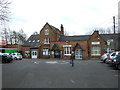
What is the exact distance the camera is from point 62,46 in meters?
44.2

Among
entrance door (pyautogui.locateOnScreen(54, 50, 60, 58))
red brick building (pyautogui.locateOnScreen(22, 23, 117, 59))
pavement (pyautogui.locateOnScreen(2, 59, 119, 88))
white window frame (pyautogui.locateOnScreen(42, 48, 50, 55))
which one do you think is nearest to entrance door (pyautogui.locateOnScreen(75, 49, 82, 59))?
red brick building (pyautogui.locateOnScreen(22, 23, 117, 59))

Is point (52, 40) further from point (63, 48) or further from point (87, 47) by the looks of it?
point (87, 47)

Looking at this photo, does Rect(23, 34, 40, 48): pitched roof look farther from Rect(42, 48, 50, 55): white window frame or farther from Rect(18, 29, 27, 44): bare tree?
A: Rect(18, 29, 27, 44): bare tree

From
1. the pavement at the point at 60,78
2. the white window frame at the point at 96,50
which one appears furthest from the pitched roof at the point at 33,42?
the pavement at the point at 60,78

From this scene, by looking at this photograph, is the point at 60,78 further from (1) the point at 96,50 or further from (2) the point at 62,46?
(2) the point at 62,46

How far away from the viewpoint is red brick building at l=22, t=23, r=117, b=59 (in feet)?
136

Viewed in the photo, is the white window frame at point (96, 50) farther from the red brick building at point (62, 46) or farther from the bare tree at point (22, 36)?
the bare tree at point (22, 36)

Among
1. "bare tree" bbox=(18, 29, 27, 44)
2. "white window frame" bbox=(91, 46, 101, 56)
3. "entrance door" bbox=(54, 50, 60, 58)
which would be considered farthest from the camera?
"bare tree" bbox=(18, 29, 27, 44)

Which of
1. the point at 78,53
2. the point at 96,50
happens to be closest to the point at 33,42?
the point at 78,53

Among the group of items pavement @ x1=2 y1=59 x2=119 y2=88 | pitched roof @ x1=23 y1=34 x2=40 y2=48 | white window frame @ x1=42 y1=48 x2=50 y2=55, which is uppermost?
pitched roof @ x1=23 y1=34 x2=40 y2=48

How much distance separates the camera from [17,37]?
71.1 metres

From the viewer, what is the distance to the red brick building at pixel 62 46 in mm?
41594

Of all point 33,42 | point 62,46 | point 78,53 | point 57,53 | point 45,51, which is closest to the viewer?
point 78,53

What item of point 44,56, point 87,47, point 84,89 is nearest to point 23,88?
point 84,89
